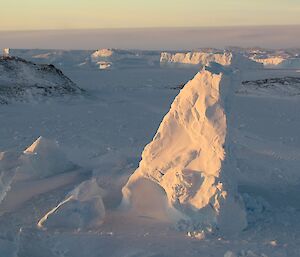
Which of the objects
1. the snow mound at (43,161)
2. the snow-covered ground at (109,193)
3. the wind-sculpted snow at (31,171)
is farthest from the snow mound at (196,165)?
the snow mound at (43,161)

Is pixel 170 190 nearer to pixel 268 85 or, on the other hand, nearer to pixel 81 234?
pixel 81 234

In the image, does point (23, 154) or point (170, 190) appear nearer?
point (170, 190)

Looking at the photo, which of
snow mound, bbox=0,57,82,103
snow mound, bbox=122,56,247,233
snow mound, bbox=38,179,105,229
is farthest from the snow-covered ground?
snow mound, bbox=0,57,82,103

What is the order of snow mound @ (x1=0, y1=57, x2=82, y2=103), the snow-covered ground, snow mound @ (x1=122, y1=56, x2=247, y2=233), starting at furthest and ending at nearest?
1. snow mound @ (x1=0, y1=57, x2=82, y2=103)
2. snow mound @ (x1=122, y1=56, x2=247, y2=233)
3. the snow-covered ground

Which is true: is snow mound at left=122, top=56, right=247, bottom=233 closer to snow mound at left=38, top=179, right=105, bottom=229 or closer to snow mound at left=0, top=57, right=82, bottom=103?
snow mound at left=38, top=179, right=105, bottom=229

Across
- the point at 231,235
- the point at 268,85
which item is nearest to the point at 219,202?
the point at 231,235

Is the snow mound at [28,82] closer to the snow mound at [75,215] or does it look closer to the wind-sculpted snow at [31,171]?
the wind-sculpted snow at [31,171]

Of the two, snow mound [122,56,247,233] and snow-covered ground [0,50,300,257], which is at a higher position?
snow mound [122,56,247,233]
